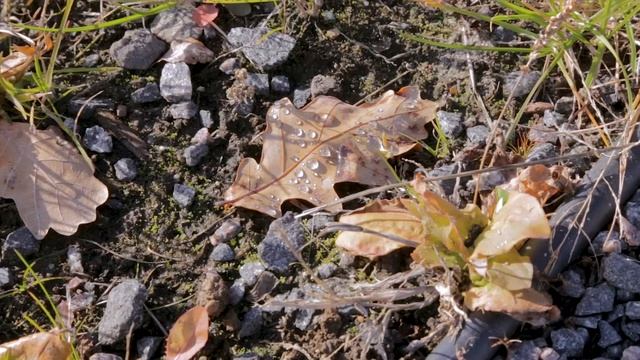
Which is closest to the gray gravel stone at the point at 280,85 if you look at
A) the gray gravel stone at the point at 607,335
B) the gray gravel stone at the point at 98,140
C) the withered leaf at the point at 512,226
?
the gray gravel stone at the point at 98,140

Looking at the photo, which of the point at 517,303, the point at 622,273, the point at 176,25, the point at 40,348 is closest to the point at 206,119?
the point at 176,25

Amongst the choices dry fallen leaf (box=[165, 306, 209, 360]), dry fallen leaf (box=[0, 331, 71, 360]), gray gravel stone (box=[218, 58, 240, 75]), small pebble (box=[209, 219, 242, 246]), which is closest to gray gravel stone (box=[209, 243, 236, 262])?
small pebble (box=[209, 219, 242, 246])

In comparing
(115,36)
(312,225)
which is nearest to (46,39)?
(115,36)

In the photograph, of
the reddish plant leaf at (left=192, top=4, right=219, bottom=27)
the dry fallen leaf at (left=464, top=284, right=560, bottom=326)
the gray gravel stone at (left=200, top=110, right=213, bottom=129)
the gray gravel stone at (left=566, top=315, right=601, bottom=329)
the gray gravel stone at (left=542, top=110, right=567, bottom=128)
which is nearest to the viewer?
the dry fallen leaf at (left=464, top=284, right=560, bottom=326)

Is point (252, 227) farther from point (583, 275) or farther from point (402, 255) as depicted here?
point (583, 275)

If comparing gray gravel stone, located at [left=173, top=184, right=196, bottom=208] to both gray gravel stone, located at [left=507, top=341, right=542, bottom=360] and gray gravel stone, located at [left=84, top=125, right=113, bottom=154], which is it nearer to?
gray gravel stone, located at [left=84, top=125, right=113, bottom=154]
